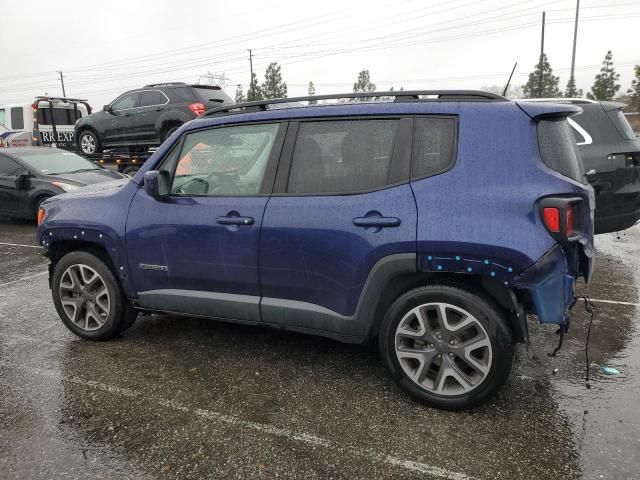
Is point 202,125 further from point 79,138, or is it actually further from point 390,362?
point 79,138

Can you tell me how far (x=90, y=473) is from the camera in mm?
2432

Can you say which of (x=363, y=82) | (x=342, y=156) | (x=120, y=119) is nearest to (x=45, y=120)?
(x=120, y=119)

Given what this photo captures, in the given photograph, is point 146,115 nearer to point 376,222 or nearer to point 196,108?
point 196,108

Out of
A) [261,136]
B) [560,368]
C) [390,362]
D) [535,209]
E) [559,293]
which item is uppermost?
[261,136]

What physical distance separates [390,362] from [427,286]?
533mm

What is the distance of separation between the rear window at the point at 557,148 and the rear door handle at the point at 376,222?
884 mm

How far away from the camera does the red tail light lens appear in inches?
102

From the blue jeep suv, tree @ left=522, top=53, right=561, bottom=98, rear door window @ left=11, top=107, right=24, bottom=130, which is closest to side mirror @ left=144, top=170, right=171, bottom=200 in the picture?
Answer: the blue jeep suv

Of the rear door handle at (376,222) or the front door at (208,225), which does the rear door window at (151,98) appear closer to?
the front door at (208,225)

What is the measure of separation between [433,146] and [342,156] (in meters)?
0.57

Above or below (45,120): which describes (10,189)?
below

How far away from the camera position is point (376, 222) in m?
2.88

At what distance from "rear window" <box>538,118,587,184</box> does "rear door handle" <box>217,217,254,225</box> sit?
1.81m

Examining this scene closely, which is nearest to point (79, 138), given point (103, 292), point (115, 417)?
point (103, 292)
